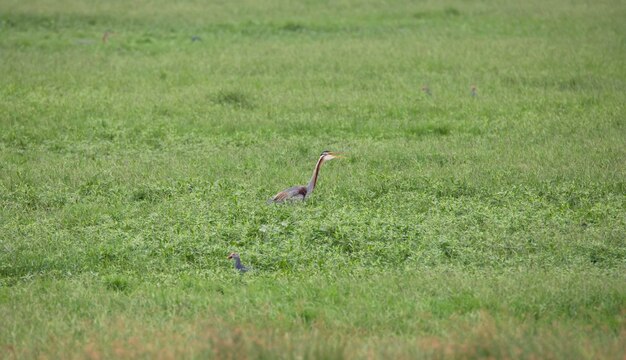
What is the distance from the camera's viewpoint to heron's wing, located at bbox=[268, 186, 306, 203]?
9711 millimetres

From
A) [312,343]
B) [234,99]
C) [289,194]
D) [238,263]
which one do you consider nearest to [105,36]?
[234,99]

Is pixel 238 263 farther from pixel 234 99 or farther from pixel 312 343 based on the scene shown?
pixel 234 99

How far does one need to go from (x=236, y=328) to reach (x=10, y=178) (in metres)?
5.97

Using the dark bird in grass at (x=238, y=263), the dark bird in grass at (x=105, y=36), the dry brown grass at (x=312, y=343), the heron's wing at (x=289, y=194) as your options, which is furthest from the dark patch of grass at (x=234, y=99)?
the dry brown grass at (x=312, y=343)

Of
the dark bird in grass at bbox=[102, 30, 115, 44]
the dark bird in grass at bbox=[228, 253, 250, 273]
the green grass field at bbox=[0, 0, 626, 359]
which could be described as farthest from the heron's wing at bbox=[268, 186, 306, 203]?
the dark bird in grass at bbox=[102, 30, 115, 44]

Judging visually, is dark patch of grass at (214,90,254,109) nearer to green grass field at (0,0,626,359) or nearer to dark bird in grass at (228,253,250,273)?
green grass field at (0,0,626,359)

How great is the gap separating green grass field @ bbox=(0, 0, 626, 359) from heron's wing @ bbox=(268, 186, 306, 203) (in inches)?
5.5

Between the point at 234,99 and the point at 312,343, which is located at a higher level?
the point at 312,343

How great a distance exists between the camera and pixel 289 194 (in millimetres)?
9711

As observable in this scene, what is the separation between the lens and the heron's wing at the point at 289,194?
382 inches

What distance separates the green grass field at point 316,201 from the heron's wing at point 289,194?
14cm

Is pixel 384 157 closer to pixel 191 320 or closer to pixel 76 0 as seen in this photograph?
pixel 191 320

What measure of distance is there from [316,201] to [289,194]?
1.58ft

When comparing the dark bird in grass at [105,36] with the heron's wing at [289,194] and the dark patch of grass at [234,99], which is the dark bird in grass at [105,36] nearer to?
the dark patch of grass at [234,99]
